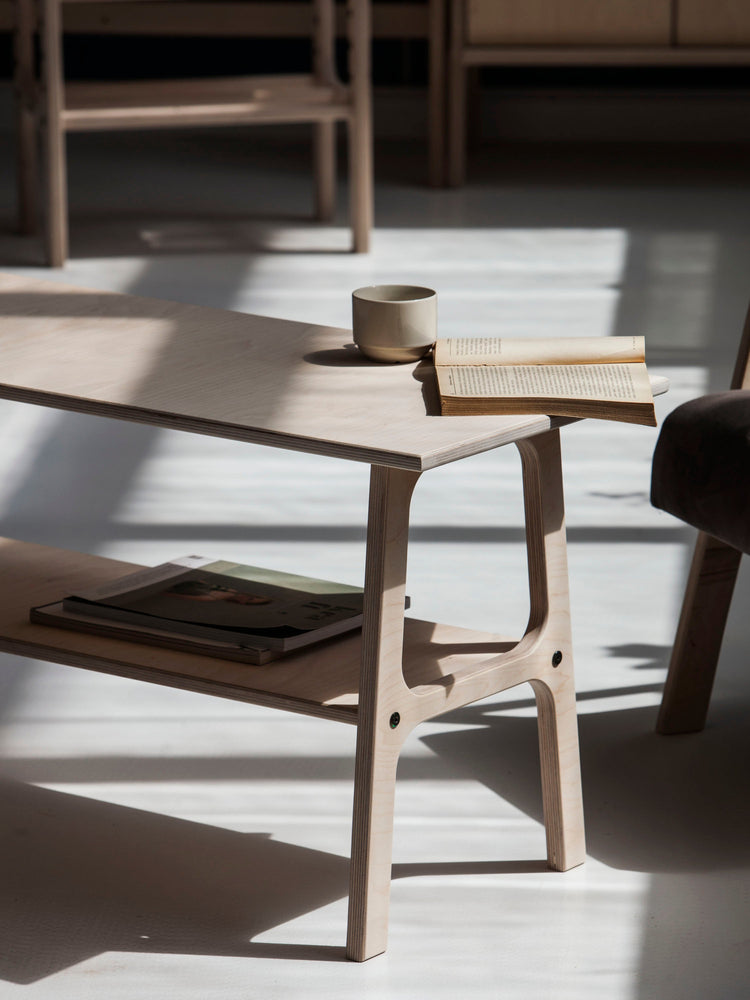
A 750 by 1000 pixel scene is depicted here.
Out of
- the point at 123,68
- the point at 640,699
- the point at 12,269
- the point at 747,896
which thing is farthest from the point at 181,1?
the point at 747,896

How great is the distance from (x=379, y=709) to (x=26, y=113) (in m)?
3.66

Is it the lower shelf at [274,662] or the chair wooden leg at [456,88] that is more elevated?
the chair wooden leg at [456,88]

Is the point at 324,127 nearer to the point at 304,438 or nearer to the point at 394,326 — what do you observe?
the point at 394,326

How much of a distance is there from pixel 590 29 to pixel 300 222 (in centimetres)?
130

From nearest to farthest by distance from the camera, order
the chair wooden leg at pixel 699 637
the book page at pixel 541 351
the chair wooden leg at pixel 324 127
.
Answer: the book page at pixel 541 351, the chair wooden leg at pixel 699 637, the chair wooden leg at pixel 324 127

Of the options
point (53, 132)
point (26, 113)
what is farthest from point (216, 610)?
point (26, 113)

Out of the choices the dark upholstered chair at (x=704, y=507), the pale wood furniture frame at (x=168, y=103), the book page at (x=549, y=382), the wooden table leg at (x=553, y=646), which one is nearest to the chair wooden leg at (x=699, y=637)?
the dark upholstered chair at (x=704, y=507)

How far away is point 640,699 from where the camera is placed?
6.78 feet

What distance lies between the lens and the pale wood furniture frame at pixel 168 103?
4340 mm

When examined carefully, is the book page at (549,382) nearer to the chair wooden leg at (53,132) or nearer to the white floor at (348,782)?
the white floor at (348,782)

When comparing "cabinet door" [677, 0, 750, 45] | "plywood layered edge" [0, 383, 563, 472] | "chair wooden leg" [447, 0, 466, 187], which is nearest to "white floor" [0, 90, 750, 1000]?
"plywood layered edge" [0, 383, 563, 472]

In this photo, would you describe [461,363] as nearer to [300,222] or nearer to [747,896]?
[747,896]

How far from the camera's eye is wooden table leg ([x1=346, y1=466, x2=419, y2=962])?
56.2 inches

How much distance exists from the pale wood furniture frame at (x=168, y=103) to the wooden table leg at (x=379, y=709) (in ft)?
10.2
